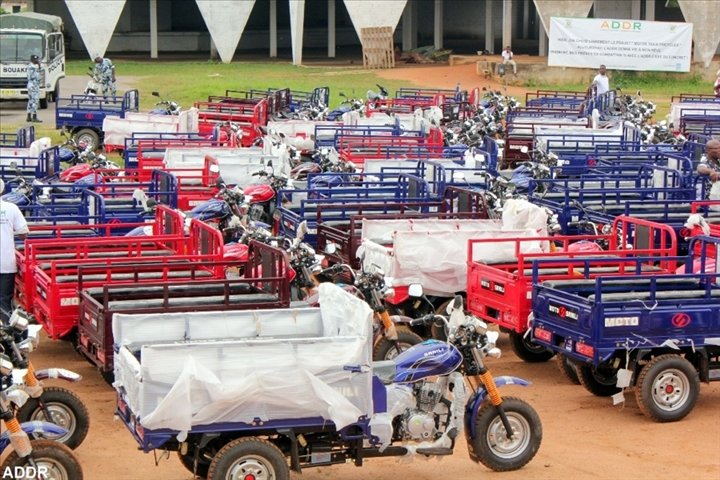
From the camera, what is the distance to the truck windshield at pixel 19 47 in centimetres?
3912

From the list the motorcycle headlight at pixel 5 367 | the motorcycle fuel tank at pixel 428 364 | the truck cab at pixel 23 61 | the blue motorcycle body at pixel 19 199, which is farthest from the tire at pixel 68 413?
the truck cab at pixel 23 61

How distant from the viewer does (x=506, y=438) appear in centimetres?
997

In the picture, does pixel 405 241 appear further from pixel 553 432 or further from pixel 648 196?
pixel 648 196

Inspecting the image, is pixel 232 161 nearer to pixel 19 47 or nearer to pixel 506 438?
pixel 506 438

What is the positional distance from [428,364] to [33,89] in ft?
92.9

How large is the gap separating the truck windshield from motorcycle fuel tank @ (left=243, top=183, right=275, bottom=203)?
2142cm

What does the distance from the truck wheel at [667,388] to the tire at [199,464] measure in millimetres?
3750

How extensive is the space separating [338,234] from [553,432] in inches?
202

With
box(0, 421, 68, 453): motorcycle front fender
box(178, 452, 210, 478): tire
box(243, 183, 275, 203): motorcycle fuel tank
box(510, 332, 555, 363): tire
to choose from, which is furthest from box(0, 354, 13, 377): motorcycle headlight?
box(243, 183, 275, 203): motorcycle fuel tank

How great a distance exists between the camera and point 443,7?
62.4m

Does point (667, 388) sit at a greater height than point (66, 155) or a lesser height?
lesser

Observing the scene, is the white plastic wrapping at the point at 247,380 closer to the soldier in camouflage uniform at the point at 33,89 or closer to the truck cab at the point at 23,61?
the soldier in camouflage uniform at the point at 33,89

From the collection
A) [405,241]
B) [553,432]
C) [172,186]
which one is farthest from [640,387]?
[172,186]

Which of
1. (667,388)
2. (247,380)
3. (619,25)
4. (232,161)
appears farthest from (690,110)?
(247,380)
